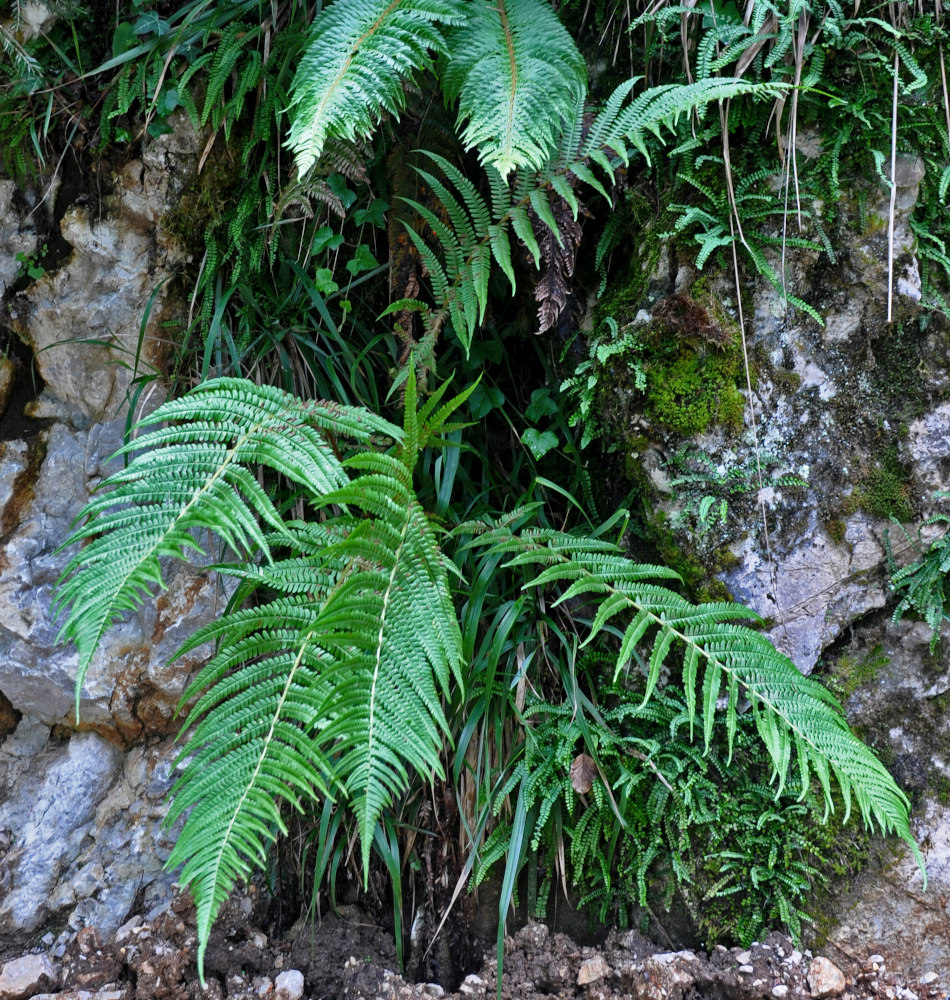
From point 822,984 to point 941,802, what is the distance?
0.44 m

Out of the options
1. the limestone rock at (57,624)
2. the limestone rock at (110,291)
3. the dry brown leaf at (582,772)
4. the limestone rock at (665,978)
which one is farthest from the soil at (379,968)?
the limestone rock at (110,291)

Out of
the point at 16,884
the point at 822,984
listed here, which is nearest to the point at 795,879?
the point at 822,984

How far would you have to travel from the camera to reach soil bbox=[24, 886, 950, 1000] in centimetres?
159

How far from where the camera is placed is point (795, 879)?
5.32ft

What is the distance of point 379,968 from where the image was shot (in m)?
1.82

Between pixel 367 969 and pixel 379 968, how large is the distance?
0.09ft

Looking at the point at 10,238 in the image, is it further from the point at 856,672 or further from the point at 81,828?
the point at 856,672

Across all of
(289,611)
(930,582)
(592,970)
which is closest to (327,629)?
(289,611)

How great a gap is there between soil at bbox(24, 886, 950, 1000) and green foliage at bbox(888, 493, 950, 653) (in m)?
0.70

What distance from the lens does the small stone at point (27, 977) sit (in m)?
1.79

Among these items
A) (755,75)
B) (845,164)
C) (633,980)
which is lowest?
(633,980)

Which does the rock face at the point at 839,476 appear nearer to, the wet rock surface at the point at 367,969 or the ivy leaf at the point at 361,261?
the wet rock surface at the point at 367,969

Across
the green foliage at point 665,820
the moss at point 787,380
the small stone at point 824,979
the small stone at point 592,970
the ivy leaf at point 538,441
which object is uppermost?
the moss at point 787,380

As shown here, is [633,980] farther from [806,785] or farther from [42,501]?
[42,501]
